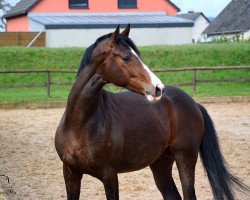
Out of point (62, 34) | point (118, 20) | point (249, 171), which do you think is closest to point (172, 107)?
point (249, 171)

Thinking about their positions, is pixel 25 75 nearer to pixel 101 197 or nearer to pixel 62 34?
pixel 62 34

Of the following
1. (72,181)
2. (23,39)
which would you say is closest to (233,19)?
(23,39)

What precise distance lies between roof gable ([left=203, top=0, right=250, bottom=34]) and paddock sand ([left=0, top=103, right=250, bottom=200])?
1099 inches

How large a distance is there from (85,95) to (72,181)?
717 mm

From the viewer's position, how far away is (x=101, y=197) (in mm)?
6723

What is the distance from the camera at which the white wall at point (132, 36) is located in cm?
2616

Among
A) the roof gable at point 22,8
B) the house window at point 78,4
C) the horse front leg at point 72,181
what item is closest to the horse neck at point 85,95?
the horse front leg at point 72,181

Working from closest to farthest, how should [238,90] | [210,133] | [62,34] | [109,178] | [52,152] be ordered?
1. [109,178]
2. [210,133]
3. [52,152]
4. [238,90]
5. [62,34]

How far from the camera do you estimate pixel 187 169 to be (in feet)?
17.0

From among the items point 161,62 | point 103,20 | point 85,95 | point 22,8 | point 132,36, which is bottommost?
point 161,62

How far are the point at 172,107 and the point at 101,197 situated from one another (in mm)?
2057

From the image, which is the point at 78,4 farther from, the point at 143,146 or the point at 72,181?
the point at 72,181

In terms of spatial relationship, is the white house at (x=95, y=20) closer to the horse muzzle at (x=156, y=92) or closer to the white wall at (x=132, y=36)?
the white wall at (x=132, y=36)

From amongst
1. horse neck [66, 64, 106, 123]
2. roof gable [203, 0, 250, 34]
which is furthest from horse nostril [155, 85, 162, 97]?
roof gable [203, 0, 250, 34]
